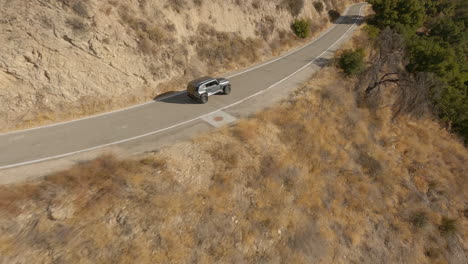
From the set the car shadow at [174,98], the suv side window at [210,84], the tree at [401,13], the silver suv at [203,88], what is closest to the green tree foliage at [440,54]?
the tree at [401,13]

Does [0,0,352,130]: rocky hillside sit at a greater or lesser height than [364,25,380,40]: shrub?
greater

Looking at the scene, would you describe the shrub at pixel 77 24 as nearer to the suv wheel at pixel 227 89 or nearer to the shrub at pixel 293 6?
the suv wheel at pixel 227 89

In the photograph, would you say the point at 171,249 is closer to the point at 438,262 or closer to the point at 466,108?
the point at 438,262

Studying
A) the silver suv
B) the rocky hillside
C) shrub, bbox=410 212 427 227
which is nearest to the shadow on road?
the rocky hillside

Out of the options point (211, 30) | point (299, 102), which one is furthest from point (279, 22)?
point (299, 102)

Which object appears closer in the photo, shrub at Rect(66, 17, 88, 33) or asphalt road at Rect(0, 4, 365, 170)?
asphalt road at Rect(0, 4, 365, 170)

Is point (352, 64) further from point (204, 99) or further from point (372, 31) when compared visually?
point (204, 99)

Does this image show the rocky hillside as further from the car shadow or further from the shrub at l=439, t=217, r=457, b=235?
the shrub at l=439, t=217, r=457, b=235
